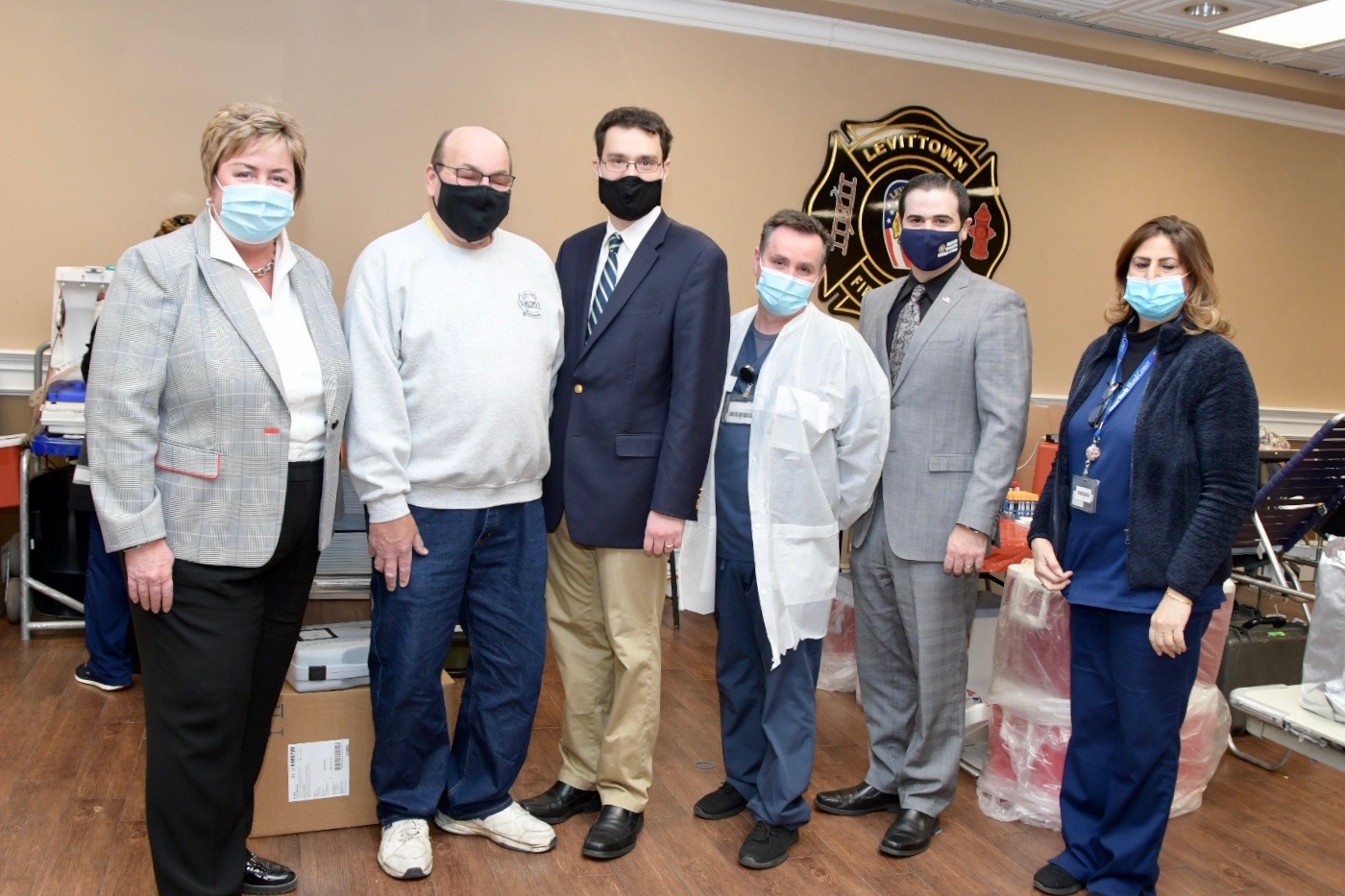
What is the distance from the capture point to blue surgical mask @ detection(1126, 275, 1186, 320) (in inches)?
90.7

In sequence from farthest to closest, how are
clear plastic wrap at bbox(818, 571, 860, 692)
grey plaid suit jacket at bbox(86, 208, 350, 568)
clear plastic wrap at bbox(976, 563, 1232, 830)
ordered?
clear plastic wrap at bbox(818, 571, 860, 692)
clear plastic wrap at bbox(976, 563, 1232, 830)
grey plaid suit jacket at bbox(86, 208, 350, 568)

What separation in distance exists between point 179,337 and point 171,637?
546 mm

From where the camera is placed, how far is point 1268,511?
374 centimetres

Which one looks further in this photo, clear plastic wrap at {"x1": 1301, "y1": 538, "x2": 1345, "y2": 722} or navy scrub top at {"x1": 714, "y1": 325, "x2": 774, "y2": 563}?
navy scrub top at {"x1": 714, "y1": 325, "x2": 774, "y2": 563}

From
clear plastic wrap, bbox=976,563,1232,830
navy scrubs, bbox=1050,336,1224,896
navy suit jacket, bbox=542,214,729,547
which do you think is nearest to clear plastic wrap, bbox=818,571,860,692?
clear plastic wrap, bbox=976,563,1232,830

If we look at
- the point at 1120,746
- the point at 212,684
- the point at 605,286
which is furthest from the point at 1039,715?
the point at 212,684

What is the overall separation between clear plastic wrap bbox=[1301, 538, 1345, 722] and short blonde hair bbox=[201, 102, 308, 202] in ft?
6.62

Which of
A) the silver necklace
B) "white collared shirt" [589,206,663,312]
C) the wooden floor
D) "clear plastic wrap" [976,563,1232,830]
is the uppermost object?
"white collared shirt" [589,206,663,312]

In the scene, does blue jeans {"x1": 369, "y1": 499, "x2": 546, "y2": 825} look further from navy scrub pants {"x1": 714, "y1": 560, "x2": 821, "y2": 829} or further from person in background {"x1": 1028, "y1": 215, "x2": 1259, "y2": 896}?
person in background {"x1": 1028, "y1": 215, "x2": 1259, "y2": 896}

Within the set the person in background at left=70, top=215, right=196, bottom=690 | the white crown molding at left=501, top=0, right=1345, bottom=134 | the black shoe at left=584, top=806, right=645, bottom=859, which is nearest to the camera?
the black shoe at left=584, top=806, right=645, bottom=859

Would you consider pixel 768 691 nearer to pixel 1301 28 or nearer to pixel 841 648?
pixel 841 648

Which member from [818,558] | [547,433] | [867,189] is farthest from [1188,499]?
[867,189]

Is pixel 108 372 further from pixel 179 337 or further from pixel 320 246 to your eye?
pixel 320 246

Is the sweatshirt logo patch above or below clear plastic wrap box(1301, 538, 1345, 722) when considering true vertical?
above
